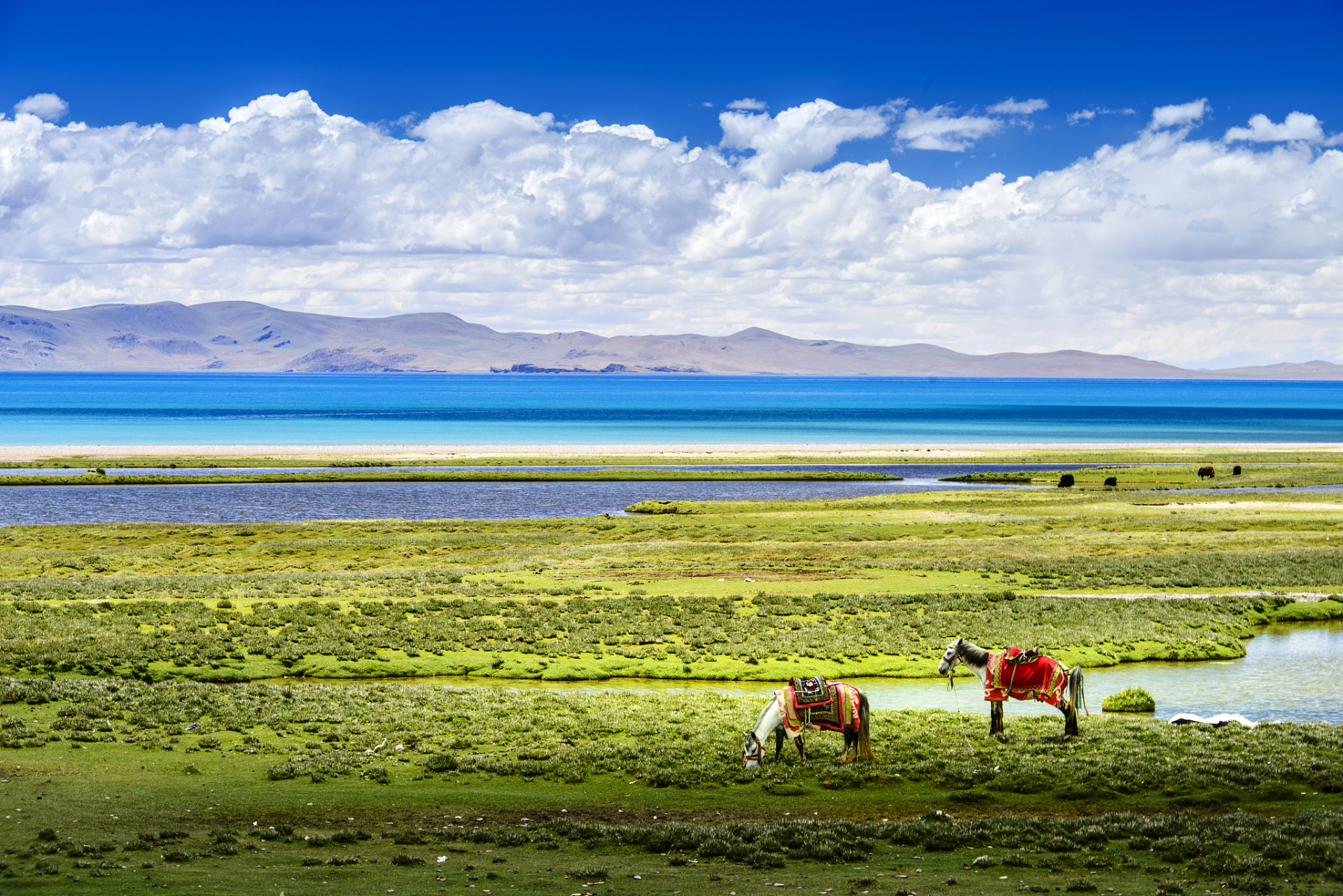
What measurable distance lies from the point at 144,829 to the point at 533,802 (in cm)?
625

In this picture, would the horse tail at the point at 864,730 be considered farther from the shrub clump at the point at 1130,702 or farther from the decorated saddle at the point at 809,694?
the shrub clump at the point at 1130,702

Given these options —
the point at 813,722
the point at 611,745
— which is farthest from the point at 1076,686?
the point at 611,745

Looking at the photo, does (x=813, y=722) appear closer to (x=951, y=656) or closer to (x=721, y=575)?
(x=951, y=656)

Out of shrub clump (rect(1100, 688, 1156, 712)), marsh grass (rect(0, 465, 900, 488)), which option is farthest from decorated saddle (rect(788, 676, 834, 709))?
marsh grass (rect(0, 465, 900, 488))

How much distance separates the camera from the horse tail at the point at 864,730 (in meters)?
20.3

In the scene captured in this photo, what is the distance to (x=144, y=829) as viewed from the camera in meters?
16.5

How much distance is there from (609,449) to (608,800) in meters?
122

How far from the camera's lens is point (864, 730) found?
67.3 feet

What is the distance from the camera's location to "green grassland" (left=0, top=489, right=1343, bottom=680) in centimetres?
3197

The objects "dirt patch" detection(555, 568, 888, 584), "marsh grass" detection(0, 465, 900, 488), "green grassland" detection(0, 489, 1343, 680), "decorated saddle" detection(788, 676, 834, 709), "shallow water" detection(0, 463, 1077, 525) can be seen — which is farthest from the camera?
"marsh grass" detection(0, 465, 900, 488)

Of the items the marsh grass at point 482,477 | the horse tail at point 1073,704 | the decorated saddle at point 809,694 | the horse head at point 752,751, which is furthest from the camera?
the marsh grass at point 482,477

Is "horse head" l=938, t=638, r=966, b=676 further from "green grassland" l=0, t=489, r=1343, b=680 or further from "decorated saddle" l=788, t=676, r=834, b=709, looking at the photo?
"green grassland" l=0, t=489, r=1343, b=680

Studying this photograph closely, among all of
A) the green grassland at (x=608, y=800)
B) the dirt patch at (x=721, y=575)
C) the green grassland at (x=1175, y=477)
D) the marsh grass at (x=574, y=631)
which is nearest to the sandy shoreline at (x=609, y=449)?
the green grassland at (x=1175, y=477)

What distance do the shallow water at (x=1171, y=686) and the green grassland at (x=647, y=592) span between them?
554mm
